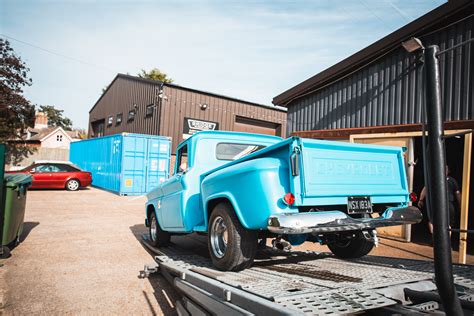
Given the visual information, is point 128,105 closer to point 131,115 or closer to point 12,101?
point 131,115

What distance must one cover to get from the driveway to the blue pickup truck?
1162 mm

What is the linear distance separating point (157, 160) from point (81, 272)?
12.3 metres

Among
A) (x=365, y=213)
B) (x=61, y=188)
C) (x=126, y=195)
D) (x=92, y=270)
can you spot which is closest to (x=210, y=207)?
(x=365, y=213)

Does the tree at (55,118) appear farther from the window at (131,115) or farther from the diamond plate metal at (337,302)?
the diamond plate metal at (337,302)

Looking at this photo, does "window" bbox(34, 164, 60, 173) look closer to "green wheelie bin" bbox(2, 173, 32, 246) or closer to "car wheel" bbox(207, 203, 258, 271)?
"green wheelie bin" bbox(2, 173, 32, 246)

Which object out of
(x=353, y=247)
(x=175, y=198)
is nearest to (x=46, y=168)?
(x=175, y=198)

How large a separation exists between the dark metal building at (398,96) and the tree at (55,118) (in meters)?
94.7

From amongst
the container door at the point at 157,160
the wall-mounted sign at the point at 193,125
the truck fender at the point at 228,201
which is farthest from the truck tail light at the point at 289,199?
the wall-mounted sign at the point at 193,125

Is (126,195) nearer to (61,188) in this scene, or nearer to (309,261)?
(61,188)

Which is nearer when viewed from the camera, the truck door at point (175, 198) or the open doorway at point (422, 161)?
the truck door at point (175, 198)

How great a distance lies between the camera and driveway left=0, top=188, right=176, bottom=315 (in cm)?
375

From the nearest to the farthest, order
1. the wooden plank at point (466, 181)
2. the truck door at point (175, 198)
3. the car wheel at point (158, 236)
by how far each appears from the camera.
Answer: the truck door at point (175, 198) → the car wheel at point (158, 236) → the wooden plank at point (466, 181)

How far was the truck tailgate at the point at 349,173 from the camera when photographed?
3.19 metres

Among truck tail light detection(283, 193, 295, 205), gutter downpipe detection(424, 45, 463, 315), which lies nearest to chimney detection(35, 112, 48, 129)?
truck tail light detection(283, 193, 295, 205)
